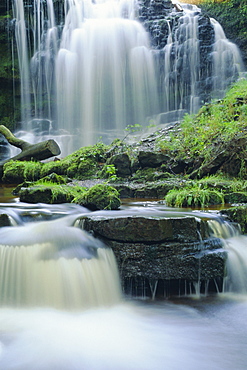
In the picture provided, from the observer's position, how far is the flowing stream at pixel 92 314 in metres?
2.64

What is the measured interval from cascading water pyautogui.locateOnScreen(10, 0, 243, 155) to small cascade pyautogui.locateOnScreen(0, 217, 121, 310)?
12.3 m

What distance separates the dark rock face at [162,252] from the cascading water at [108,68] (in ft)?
41.1

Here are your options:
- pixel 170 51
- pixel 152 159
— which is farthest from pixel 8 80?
pixel 152 159

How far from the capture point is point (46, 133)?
16.6 meters

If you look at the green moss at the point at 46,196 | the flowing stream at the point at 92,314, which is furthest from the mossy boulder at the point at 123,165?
the flowing stream at the point at 92,314

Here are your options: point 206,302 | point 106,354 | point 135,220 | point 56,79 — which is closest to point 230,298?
point 206,302

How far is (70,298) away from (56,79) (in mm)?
15546

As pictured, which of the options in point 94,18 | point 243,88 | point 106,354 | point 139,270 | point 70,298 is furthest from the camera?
point 94,18

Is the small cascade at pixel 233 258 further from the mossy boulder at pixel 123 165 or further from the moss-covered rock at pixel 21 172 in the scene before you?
the moss-covered rock at pixel 21 172

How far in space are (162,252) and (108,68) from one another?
1504 cm

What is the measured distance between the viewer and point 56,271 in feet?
11.8

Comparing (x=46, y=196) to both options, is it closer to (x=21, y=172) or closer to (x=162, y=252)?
(x=162, y=252)

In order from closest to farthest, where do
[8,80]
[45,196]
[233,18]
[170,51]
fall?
1. [45,196]
2. [170,51]
3. [8,80]
4. [233,18]

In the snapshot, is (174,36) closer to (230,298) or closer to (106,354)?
(230,298)
